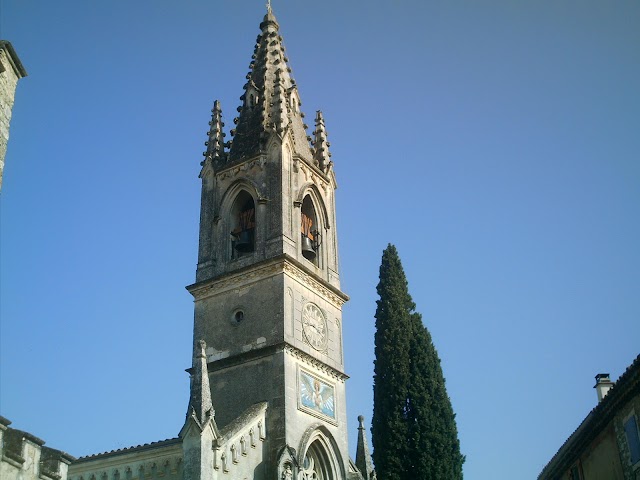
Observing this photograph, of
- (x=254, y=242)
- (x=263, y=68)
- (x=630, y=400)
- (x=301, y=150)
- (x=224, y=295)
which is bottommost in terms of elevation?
(x=630, y=400)

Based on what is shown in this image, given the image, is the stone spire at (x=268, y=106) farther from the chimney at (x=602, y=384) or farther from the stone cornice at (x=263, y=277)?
the chimney at (x=602, y=384)

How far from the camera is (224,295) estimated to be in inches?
1205

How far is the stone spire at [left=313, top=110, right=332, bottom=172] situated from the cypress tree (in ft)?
20.6

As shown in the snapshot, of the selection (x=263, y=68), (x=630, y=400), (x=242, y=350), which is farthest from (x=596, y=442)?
(x=263, y=68)

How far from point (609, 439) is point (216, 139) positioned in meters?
20.5

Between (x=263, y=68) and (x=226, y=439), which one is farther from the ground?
(x=263, y=68)

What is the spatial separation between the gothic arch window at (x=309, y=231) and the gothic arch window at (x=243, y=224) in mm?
2047

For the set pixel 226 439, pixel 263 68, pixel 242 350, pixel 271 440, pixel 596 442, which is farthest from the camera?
pixel 263 68

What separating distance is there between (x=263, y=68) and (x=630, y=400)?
74.7 ft

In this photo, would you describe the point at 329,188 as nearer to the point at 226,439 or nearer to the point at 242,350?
the point at 242,350

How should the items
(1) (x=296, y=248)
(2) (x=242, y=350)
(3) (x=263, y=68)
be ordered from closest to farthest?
1. (2) (x=242, y=350)
2. (1) (x=296, y=248)
3. (3) (x=263, y=68)


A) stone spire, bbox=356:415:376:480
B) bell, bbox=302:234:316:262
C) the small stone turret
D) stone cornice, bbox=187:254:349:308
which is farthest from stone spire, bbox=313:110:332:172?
the small stone turret

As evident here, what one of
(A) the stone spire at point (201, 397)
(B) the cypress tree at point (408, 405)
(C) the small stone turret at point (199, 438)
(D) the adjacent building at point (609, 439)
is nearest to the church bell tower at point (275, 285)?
(A) the stone spire at point (201, 397)

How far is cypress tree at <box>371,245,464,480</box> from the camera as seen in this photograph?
31.0 m
